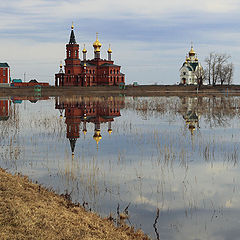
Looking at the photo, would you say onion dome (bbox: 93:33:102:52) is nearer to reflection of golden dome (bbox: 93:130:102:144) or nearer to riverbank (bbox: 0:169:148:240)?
reflection of golden dome (bbox: 93:130:102:144)

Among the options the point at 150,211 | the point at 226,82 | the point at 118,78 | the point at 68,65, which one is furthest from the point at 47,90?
the point at 150,211

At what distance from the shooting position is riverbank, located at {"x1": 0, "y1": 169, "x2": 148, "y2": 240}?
4648 millimetres

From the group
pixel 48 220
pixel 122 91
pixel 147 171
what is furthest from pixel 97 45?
pixel 48 220

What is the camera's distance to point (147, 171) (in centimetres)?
878

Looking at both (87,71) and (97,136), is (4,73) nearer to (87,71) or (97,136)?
(87,71)

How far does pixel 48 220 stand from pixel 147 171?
4115 mm

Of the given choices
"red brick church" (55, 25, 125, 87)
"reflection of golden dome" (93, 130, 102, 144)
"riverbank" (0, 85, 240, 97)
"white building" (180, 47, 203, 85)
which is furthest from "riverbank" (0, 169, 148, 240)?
"white building" (180, 47, 203, 85)

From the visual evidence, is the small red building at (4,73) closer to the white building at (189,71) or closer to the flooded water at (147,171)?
the white building at (189,71)

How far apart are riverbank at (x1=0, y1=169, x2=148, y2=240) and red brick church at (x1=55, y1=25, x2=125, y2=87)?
229ft

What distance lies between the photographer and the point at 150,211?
6215 millimetres

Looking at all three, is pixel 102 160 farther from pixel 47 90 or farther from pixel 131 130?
pixel 47 90

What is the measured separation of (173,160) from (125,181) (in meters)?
2.43

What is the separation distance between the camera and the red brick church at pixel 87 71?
249 ft

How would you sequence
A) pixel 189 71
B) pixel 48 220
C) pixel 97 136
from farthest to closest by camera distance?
pixel 189 71 < pixel 97 136 < pixel 48 220
